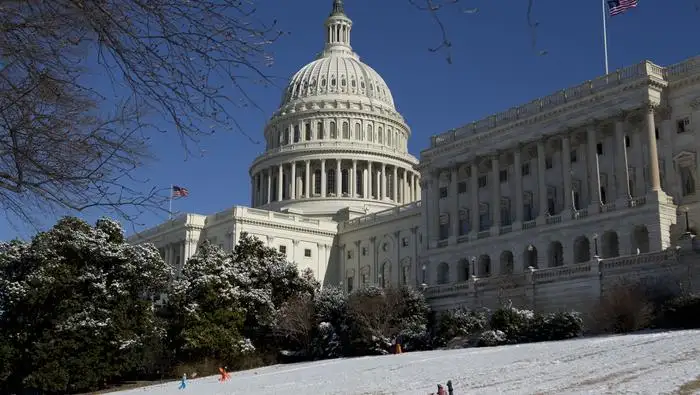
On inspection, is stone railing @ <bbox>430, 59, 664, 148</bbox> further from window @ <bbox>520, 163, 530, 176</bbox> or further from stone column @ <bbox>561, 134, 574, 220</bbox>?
window @ <bbox>520, 163, 530, 176</bbox>

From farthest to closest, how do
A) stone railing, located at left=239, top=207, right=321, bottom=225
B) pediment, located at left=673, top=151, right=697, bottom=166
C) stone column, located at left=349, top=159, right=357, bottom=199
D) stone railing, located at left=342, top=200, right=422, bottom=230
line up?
stone column, located at left=349, top=159, right=357, bottom=199
stone railing, located at left=239, top=207, right=321, bottom=225
stone railing, located at left=342, top=200, right=422, bottom=230
pediment, located at left=673, top=151, right=697, bottom=166

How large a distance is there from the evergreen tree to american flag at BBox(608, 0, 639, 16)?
123ft

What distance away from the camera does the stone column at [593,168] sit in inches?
2817

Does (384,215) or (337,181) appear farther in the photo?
(337,181)

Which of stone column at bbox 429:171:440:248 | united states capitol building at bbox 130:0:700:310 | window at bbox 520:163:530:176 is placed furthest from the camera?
stone column at bbox 429:171:440:248

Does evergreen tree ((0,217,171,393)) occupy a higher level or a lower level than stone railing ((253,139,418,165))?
lower

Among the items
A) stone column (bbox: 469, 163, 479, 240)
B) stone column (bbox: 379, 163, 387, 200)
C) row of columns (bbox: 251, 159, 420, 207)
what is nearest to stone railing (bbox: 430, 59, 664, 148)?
stone column (bbox: 469, 163, 479, 240)

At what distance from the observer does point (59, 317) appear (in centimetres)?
5578

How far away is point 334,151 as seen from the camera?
12725 cm

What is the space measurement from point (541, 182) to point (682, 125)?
12959 millimetres

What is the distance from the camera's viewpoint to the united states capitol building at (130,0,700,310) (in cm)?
6881

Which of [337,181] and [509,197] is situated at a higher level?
[337,181]

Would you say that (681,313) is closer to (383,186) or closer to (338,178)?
(338,178)

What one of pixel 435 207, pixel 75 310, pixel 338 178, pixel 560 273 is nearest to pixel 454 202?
pixel 435 207
